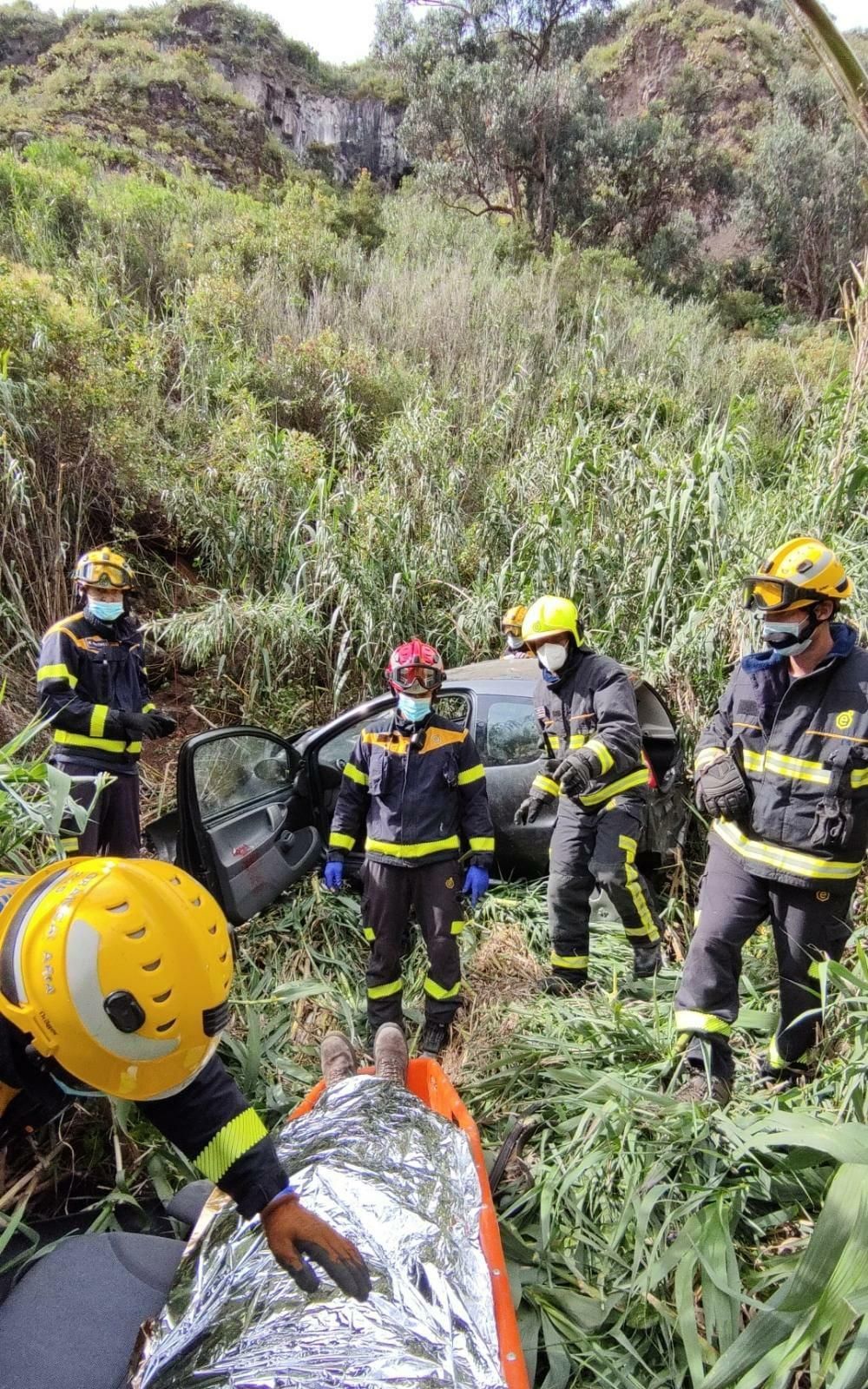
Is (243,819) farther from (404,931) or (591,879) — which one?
(591,879)

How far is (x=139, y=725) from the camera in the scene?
13.0ft

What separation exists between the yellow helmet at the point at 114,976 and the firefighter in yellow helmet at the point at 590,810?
2076 millimetres

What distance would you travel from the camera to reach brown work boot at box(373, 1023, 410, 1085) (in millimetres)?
2354

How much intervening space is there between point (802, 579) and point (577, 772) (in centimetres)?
118

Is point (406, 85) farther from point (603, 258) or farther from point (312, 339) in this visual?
point (312, 339)

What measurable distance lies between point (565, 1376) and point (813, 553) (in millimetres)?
2348

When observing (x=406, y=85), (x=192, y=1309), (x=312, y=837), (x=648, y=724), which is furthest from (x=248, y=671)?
(x=406, y=85)

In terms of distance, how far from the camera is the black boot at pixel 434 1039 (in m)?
3.18

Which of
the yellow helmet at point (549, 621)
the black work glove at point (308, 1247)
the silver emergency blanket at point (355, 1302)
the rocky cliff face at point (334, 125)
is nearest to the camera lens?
the silver emergency blanket at point (355, 1302)

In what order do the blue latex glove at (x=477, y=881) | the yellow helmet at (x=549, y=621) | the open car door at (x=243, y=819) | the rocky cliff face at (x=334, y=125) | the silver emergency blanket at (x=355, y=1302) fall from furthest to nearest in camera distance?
1. the rocky cliff face at (x=334, y=125)
2. the yellow helmet at (x=549, y=621)
3. the blue latex glove at (x=477, y=881)
4. the open car door at (x=243, y=819)
5. the silver emergency blanket at (x=355, y=1302)

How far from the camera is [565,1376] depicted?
1644 mm

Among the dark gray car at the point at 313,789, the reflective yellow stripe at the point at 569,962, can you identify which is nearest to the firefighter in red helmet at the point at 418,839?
the dark gray car at the point at 313,789

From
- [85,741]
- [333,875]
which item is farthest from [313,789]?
[85,741]

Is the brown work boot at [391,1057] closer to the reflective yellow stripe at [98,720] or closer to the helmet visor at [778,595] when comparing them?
the helmet visor at [778,595]
